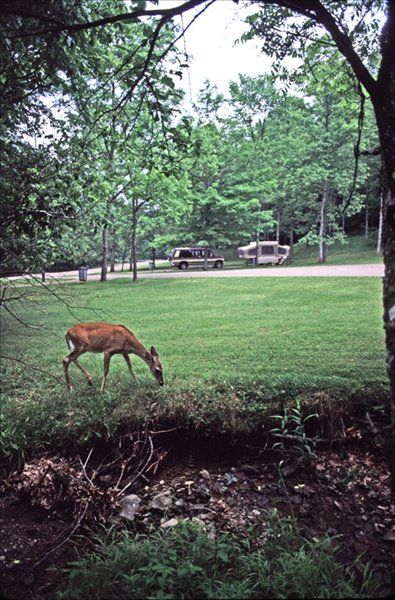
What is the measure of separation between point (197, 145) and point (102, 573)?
6.17ft

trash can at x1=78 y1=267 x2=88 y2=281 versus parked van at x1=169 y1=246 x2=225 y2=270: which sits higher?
parked van at x1=169 y1=246 x2=225 y2=270

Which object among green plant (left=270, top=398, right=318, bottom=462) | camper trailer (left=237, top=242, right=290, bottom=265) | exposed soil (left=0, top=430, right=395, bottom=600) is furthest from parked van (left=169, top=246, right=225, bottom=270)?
exposed soil (left=0, top=430, right=395, bottom=600)

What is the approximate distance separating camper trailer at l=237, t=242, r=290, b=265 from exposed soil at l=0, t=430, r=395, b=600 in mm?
6115

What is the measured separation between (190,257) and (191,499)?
5.14 meters

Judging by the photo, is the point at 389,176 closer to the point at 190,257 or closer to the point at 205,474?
the point at 205,474

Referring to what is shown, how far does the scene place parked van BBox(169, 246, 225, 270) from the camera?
6379 mm

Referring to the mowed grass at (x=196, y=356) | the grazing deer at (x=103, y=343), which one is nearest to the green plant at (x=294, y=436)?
the mowed grass at (x=196, y=356)

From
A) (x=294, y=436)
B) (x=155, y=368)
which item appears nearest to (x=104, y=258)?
(x=155, y=368)

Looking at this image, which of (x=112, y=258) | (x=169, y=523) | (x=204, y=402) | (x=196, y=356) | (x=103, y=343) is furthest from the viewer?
(x=112, y=258)

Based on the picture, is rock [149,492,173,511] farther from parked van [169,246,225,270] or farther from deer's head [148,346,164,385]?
parked van [169,246,225,270]

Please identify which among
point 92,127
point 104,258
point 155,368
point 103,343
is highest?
point 92,127

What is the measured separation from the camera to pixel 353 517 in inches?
69.2

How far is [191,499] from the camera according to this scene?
195 centimetres

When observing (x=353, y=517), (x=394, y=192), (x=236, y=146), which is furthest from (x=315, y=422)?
(x=236, y=146)
